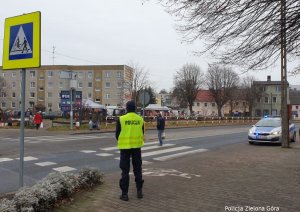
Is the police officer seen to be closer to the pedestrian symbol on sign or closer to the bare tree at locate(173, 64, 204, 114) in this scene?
the pedestrian symbol on sign

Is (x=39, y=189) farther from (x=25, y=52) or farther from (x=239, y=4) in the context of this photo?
(x=239, y=4)

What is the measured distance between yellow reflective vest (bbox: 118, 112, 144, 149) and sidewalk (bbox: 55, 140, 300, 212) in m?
0.90

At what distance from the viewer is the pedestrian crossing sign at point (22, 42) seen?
6.01 m

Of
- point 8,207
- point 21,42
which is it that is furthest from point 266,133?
point 8,207

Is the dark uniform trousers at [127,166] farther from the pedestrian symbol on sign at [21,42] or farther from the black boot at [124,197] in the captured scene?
the pedestrian symbol on sign at [21,42]

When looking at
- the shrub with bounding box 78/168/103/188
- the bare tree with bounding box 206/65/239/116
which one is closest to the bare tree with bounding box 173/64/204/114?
the bare tree with bounding box 206/65/239/116

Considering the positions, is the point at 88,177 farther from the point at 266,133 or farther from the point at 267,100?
the point at 267,100

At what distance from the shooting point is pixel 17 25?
6266 mm

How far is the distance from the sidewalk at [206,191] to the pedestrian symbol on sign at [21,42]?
236 cm

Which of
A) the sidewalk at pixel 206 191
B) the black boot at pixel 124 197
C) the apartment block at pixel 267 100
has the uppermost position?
the apartment block at pixel 267 100

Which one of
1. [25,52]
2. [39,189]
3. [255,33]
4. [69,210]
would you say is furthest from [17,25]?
[255,33]

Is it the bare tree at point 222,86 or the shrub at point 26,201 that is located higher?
the bare tree at point 222,86

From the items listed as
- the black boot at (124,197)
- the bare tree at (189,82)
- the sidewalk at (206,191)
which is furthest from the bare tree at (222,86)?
the black boot at (124,197)

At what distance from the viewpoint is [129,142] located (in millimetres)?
7070
